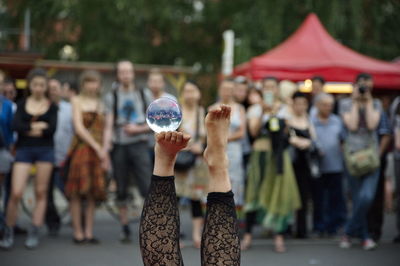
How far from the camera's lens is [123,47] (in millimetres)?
24578

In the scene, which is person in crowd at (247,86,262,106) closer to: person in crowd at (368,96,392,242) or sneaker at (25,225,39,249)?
person in crowd at (368,96,392,242)

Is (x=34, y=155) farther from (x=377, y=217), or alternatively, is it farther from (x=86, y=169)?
(x=377, y=217)

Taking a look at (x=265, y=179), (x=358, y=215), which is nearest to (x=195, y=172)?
(x=265, y=179)

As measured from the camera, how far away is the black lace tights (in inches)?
142

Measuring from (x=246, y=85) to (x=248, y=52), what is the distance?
10.9 meters

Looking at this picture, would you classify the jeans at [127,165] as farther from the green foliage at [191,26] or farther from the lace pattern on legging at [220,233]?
the green foliage at [191,26]

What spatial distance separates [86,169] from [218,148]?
14.0 feet

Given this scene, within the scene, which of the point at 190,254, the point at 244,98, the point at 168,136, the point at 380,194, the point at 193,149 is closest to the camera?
the point at 168,136

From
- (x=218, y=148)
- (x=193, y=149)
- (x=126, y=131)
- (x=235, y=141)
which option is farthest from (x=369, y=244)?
(x=218, y=148)

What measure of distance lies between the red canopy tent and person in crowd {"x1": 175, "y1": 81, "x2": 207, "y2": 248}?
4107mm

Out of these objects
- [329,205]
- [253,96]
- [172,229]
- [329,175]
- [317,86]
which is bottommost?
[329,205]

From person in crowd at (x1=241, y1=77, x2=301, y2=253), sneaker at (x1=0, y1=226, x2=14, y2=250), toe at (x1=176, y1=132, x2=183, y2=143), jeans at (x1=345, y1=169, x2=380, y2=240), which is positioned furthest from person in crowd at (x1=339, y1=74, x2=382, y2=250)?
toe at (x1=176, y1=132, x2=183, y2=143)

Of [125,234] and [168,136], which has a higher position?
[168,136]

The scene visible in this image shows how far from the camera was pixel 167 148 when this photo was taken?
3.55 m
